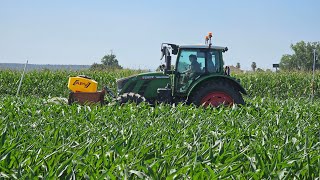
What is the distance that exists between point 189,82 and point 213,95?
22.0 inches

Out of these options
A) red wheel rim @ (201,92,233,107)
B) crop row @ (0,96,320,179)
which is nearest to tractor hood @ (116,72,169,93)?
red wheel rim @ (201,92,233,107)

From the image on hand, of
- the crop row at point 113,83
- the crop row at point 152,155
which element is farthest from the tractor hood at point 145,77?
the crop row at point 113,83

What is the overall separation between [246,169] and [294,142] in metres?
1.11

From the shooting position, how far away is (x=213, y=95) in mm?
10172

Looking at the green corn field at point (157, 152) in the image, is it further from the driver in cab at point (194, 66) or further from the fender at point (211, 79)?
the driver in cab at point (194, 66)

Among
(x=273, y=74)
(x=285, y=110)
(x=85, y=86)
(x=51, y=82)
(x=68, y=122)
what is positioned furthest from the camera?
(x=273, y=74)

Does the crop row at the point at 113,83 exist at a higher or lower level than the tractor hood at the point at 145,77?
lower

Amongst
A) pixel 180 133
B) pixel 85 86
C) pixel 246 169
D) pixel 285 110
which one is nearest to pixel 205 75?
pixel 285 110

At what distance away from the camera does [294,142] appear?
4.61 metres

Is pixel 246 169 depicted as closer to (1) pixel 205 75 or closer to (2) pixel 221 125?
(2) pixel 221 125

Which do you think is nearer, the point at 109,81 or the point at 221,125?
the point at 221,125

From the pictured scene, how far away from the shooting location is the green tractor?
33.2ft

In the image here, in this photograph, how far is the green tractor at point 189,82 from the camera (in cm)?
1013

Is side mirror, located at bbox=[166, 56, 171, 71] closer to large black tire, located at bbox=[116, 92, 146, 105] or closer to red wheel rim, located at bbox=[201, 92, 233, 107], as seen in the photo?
large black tire, located at bbox=[116, 92, 146, 105]
